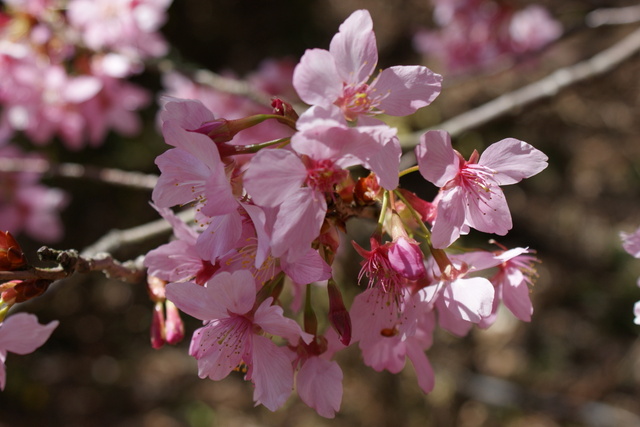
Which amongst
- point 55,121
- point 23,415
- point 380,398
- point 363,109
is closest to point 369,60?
point 363,109

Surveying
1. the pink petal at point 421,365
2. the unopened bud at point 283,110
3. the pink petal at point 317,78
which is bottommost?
the pink petal at point 421,365

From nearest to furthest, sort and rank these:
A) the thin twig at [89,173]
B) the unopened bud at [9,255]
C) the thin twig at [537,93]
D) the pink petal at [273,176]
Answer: the pink petal at [273,176] < the unopened bud at [9,255] < the thin twig at [89,173] < the thin twig at [537,93]

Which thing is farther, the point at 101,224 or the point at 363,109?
the point at 101,224

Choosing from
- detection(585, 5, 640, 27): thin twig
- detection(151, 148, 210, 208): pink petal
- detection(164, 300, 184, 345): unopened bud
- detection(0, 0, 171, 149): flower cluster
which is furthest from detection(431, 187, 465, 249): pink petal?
detection(585, 5, 640, 27): thin twig

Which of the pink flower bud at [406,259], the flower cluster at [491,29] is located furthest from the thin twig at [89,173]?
the flower cluster at [491,29]

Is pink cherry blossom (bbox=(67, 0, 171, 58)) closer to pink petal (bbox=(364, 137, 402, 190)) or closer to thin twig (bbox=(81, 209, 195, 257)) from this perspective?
thin twig (bbox=(81, 209, 195, 257))

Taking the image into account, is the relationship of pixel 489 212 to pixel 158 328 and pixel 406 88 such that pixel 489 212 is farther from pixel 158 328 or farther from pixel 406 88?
pixel 158 328

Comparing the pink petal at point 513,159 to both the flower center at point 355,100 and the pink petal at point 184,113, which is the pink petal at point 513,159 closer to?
the flower center at point 355,100

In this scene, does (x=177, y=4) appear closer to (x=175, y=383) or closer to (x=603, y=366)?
(x=175, y=383)
